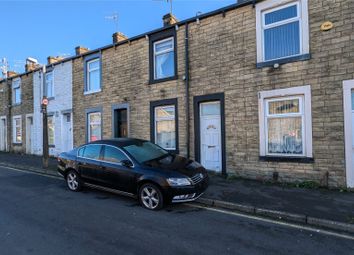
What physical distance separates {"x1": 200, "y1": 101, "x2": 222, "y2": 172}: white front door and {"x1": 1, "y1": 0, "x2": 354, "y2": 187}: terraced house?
38 millimetres

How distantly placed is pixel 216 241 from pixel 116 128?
32.7 ft

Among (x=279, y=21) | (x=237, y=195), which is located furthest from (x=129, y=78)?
(x=237, y=195)

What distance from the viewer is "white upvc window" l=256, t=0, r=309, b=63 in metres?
8.89

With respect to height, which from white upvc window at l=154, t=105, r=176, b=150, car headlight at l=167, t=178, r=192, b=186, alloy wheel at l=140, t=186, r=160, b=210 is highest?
white upvc window at l=154, t=105, r=176, b=150

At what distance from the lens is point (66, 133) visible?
1669 cm

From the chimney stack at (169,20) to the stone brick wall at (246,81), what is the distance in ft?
2.55

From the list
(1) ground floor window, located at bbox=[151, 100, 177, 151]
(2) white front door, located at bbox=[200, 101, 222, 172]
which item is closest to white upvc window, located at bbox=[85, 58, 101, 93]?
(1) ground floor window, located at bbox=[151, 100, 177, 151]

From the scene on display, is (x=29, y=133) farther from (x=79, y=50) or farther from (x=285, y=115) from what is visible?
(x=285, y=115)

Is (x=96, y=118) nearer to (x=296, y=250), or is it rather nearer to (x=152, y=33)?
(x=152, y=33)

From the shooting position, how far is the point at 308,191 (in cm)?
799

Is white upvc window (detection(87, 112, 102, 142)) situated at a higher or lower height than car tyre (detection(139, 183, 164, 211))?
higher

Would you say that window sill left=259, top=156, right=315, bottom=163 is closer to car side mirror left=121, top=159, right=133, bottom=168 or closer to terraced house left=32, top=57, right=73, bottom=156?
car side mirror left=121, top=159, right=133, bottom=168

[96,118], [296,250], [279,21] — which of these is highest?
[279,21]

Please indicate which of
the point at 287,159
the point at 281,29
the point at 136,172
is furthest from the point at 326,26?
the point at 136,172
